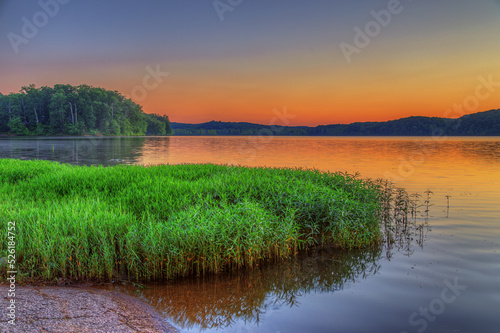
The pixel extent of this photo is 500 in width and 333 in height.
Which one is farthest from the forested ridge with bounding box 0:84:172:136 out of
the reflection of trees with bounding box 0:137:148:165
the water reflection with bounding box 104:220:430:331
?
the water reflection with bounding box 104:220:430:331

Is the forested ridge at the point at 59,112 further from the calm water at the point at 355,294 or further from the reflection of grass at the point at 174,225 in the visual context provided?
the calm water at the point at 355,294

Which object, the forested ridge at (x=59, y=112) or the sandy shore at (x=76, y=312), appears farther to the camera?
the forested ridge at (x=59, y=112)

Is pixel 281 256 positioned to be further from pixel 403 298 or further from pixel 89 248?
pixel 89 248

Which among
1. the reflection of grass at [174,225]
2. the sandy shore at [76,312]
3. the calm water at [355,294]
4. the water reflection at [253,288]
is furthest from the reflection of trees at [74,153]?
the sandy shore at [76,312]

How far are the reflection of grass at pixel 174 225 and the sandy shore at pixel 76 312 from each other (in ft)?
3.62

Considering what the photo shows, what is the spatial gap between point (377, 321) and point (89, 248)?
20.5ft

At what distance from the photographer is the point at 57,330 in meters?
3.99

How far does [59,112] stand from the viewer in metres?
114

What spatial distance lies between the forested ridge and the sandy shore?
127 metres

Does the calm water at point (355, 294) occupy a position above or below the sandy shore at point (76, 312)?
below

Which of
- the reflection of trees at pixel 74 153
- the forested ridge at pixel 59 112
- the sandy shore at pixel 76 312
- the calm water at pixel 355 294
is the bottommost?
the calm water at pixel 355 294

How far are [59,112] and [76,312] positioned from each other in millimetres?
130281

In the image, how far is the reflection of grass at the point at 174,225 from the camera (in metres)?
6.80

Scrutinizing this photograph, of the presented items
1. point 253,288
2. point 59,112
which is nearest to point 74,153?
point 253,288
